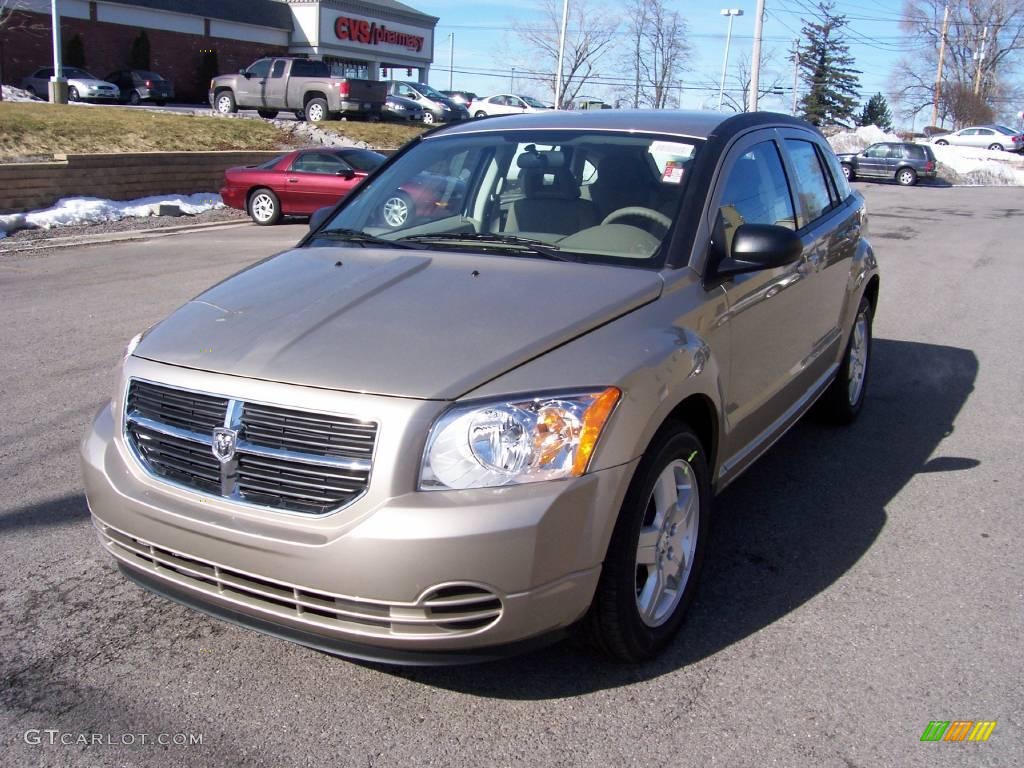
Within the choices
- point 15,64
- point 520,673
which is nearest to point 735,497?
point 520,673

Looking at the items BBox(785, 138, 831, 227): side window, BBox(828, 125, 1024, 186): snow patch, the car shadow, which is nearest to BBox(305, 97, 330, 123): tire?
BBox(828, 125, 1024, 186): snow patch

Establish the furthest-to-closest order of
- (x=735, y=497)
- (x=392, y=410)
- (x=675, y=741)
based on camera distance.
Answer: (x=735, y=497) → (x=675, y=741) → (x=392, y=410)

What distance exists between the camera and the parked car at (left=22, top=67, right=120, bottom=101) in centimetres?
3691

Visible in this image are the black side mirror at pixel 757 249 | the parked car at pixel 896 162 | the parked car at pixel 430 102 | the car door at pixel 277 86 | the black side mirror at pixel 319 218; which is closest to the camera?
the black side mirror at pixel 757 249

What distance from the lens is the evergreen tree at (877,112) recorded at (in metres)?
74.9

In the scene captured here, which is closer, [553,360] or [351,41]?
[553,360]

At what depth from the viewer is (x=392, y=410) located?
2691 mm

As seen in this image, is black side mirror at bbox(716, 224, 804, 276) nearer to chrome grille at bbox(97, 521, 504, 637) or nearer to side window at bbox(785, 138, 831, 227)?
side window at bbox(785, 138, 831, 227)

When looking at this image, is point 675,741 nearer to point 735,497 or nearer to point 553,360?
point 553,360

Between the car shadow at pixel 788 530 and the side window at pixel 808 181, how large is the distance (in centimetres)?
136

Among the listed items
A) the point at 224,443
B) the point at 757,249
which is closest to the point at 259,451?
the point at 224,443

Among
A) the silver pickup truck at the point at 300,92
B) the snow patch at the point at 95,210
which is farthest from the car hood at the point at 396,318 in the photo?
the silver pickup truck at the point at 300,92

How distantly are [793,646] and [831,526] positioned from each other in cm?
119

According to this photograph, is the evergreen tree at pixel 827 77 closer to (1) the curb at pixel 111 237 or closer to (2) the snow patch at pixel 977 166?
(2) the snow patch at pixel 977 166
